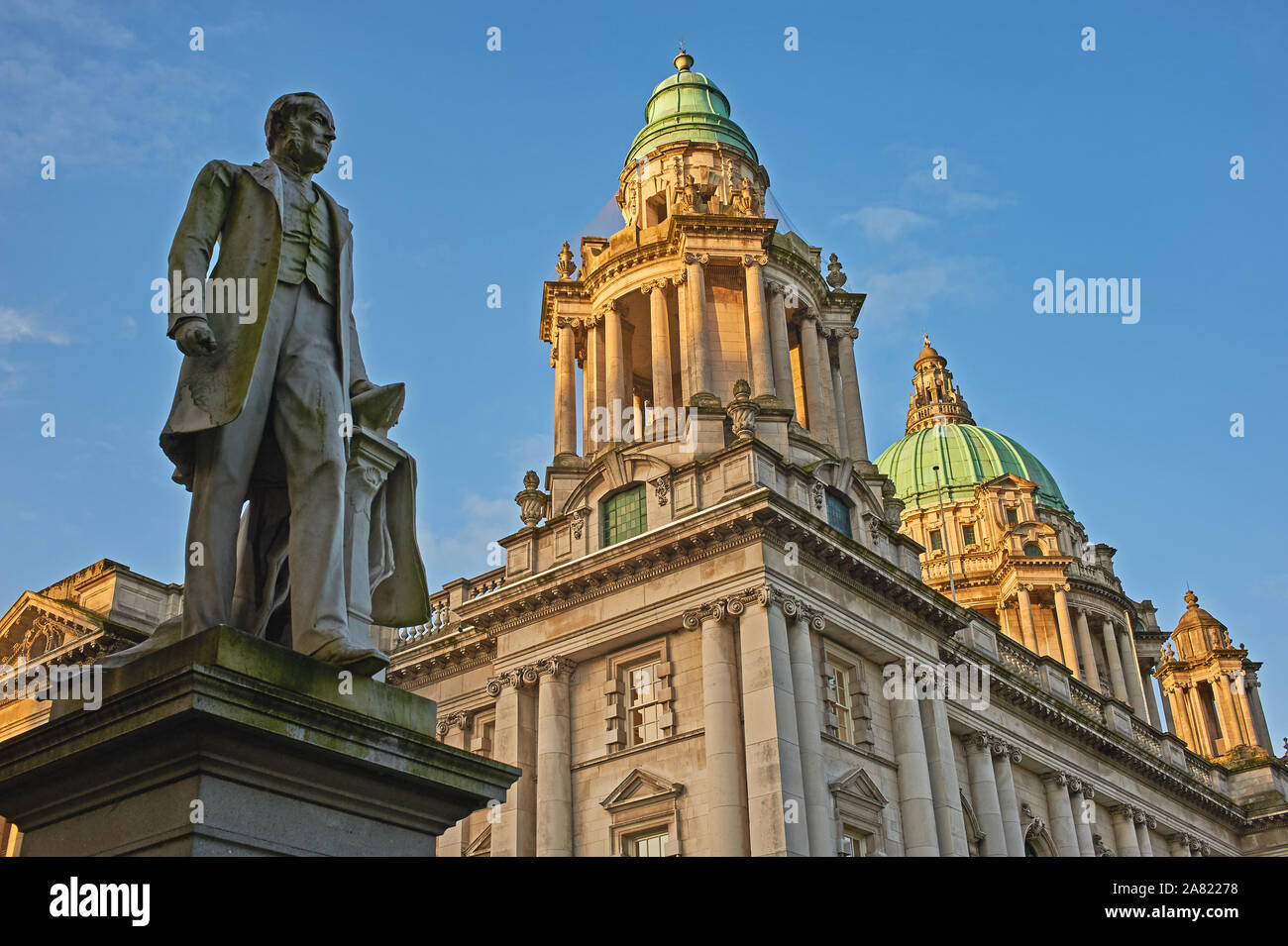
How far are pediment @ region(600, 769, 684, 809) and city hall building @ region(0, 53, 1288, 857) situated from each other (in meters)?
0.07

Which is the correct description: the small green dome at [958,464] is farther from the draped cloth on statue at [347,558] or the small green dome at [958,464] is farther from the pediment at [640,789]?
the draped cloth on statue at [347,558]

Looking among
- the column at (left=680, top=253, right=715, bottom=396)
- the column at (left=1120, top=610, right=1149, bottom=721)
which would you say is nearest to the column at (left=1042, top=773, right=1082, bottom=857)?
the column at (left=680, top=253, right=715, bottom=396)

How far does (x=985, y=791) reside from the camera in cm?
3766

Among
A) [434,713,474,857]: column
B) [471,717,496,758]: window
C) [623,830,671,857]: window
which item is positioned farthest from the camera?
[471,717,496,758]: window

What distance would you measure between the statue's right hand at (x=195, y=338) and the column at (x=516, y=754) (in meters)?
25.5

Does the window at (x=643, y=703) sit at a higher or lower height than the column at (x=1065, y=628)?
lower

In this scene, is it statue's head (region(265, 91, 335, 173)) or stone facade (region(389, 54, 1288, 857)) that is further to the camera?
stone facade (region(389, 54, 1288, 857))

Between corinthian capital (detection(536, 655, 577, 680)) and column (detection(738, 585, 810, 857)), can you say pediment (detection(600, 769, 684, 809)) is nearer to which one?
column (detection(738, 585, 810, 857))

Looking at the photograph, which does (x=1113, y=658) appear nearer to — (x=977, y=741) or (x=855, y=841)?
(x=977, y=741)

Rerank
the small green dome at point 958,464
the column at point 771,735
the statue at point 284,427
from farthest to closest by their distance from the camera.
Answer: the small green dome at point 958,464, the column at point 771,735, the statue at point 284,427

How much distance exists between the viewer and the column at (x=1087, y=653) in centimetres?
6931

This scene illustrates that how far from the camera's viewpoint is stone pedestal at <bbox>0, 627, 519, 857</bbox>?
250 inches

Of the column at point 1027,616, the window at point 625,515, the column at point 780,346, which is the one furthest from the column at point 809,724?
the column at point 1027,616

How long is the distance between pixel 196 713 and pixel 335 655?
3.74 ft
